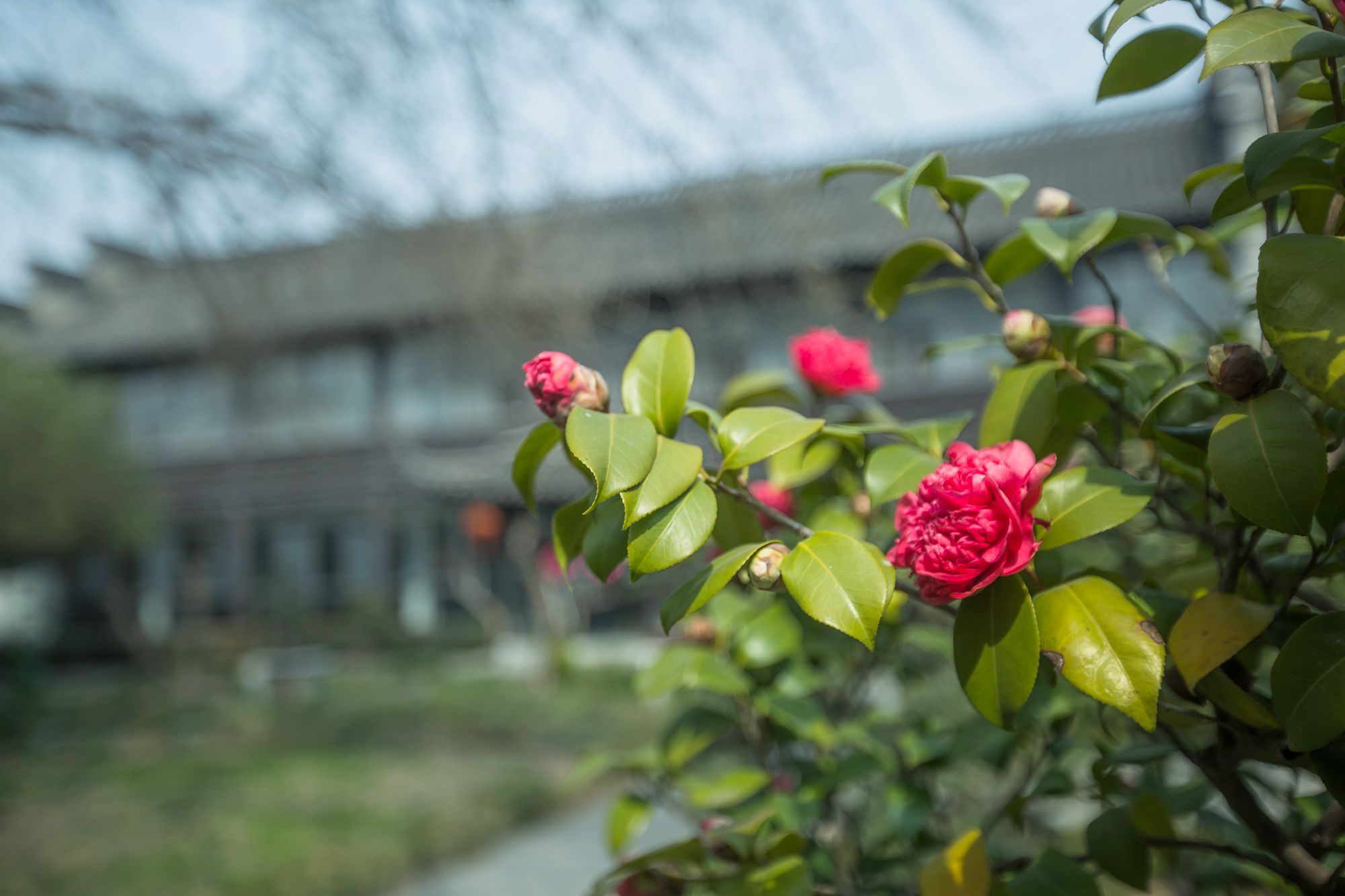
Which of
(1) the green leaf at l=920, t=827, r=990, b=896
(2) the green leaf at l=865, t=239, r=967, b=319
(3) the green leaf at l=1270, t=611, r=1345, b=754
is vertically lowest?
(1) the green leaf at l=920, t=827, r=990, b=896

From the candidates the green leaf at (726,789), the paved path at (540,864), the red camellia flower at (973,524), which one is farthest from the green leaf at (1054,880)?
the paved path at (540,864)

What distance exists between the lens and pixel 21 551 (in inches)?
459

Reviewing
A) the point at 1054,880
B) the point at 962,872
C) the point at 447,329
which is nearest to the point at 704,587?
the point at 962,872

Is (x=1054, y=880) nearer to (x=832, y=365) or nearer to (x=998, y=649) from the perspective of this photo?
(x=998, y=649)

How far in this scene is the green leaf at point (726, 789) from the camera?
1470 mm

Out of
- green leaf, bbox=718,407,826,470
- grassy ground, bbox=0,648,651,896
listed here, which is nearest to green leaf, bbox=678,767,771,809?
green leaf, bbox=718,407,826,470

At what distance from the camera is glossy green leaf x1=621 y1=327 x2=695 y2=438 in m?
0.95

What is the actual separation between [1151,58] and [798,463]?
1.97ft

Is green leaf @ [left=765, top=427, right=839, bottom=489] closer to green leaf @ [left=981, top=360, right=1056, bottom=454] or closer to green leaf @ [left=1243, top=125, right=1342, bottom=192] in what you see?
green leaf @ [left=981, top=360, right=1056, bottom=454]

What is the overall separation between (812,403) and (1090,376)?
60 cm

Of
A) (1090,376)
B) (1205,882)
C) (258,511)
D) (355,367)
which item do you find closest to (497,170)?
(1090,376)

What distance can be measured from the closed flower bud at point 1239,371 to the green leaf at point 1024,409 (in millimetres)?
189

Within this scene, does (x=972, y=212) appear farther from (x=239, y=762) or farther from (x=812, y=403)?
(x=812, y=403)

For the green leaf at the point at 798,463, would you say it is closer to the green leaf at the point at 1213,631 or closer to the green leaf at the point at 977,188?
the green leaf at the point at 977,188
